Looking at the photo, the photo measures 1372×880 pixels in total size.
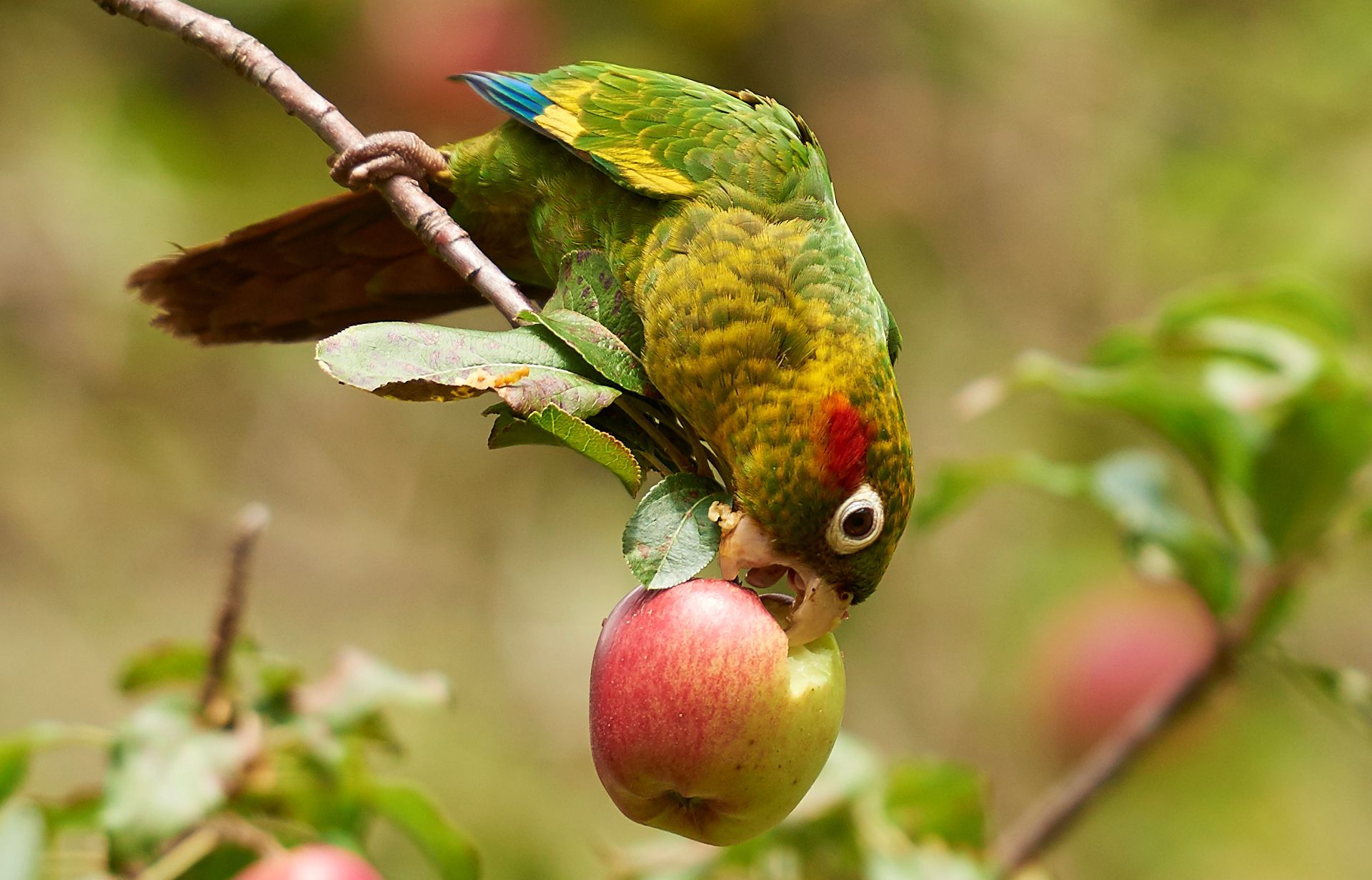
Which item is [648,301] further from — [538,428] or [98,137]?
[98,137]

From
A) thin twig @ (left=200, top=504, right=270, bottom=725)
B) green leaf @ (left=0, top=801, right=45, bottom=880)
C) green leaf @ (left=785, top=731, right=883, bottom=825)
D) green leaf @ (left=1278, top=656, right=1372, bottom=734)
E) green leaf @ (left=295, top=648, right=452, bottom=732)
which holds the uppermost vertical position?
thin twig @ (left=200, top=504, right=270, bottom=725)

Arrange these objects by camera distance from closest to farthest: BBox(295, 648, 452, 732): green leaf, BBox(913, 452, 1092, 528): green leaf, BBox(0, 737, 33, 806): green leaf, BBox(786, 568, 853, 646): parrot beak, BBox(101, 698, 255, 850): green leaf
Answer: BBox(786, 568, 853, 646): parrot beak < BBox(101, 698, 255, 850): green leaf < BBox(0, 737, 33, 806): green leaf < BBox(295, 648, 452, 732): green leaf < BBox(913, 452, 1092, 528): green leaf

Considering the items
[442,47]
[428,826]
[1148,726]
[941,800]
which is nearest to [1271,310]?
[1148,726]

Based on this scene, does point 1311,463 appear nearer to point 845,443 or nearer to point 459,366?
point 845,443

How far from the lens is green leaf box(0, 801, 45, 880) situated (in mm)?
1666

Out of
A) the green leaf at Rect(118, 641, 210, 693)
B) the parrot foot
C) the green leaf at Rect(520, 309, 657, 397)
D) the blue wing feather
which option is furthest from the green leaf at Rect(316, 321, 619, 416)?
the green leaf at Rect(118, 641, 210, 693)

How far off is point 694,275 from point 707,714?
68 centimetres

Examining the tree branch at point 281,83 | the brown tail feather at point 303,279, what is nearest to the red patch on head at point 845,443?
the tree branch at point 281,83

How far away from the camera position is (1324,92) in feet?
14.8

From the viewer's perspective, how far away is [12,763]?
185cm

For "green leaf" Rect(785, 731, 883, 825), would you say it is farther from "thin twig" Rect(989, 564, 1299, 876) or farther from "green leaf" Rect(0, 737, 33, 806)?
"green leaf" Rect(0, 737, 33, 806)

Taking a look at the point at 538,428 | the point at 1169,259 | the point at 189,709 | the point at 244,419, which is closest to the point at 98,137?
the point at 244,419

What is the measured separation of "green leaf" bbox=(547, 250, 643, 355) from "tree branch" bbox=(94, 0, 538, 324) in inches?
6.5

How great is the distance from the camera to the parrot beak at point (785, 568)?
1407 mm
